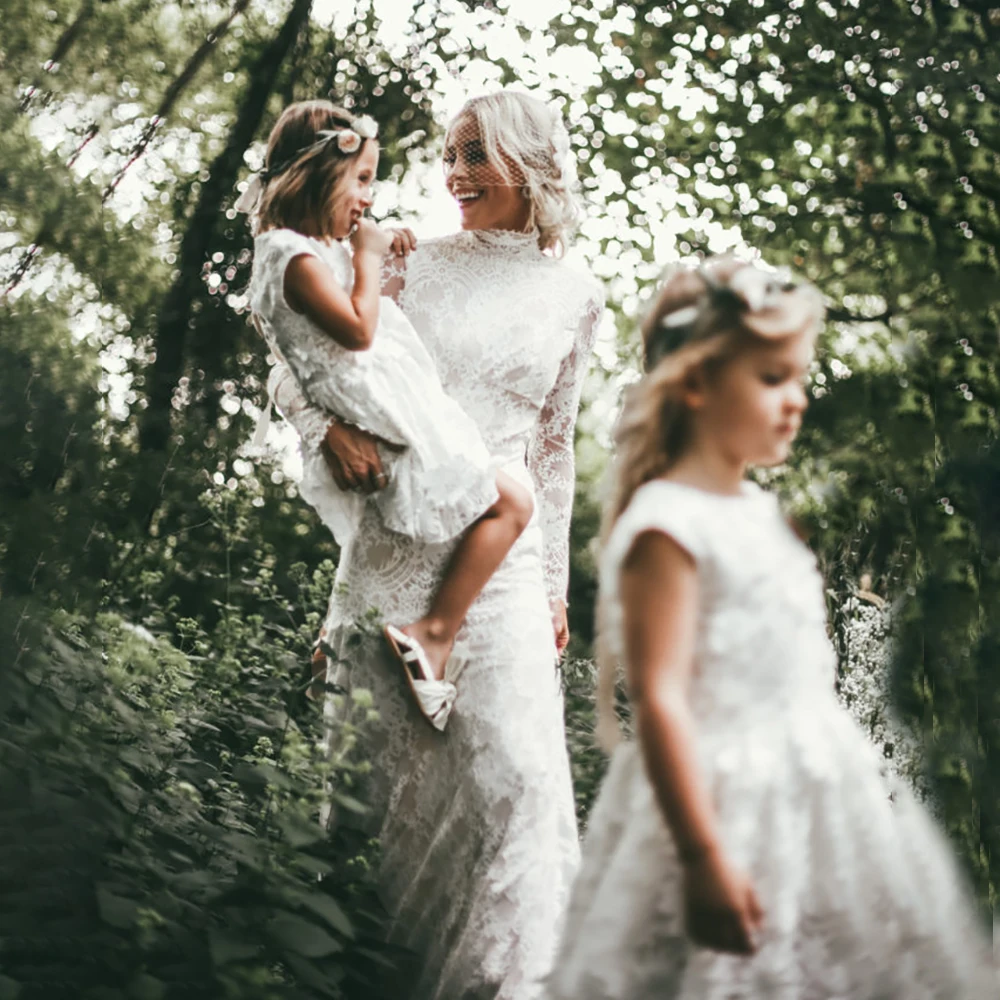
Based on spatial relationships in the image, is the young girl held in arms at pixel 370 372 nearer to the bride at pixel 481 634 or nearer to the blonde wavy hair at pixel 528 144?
the bride at pixel 481 634

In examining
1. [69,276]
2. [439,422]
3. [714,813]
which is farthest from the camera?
[69,276]

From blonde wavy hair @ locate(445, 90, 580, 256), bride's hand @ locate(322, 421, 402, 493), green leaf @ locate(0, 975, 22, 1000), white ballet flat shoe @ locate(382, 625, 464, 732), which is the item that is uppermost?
blonde wavy hair @ locate(445, 90, 580, 256)

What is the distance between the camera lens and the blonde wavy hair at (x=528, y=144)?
3113 mm

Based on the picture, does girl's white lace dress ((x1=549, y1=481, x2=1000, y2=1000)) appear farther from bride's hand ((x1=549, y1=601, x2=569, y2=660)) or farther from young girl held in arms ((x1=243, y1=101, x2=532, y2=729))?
bride's hand ((x1=549, y1=601, x2=569, y2=660))

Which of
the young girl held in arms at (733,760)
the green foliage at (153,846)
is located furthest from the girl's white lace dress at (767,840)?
the green foliage at (153,846)

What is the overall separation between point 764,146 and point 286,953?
2.91 m

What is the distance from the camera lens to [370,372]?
9.53 ft

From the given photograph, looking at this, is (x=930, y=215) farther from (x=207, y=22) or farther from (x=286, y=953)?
(x=207, y=22)

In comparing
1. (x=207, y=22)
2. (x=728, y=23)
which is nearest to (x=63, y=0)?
(x=207, y=22)

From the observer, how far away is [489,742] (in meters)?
2.96

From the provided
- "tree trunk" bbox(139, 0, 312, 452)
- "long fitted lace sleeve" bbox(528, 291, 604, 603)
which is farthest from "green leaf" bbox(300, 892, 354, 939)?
"tree trunk" bbox(139, 0, 312, 452)

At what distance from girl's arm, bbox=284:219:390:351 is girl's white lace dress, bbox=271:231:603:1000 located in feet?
0.67

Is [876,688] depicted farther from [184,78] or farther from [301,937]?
[184,78]

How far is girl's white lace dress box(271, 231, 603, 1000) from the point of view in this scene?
9.58 ft
